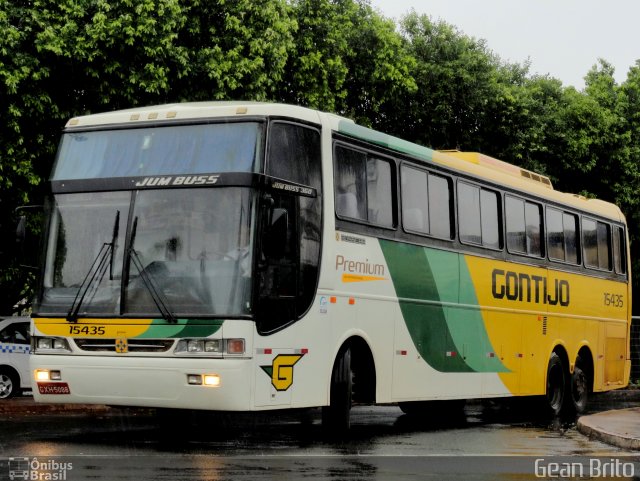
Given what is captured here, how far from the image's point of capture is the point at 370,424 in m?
17.1

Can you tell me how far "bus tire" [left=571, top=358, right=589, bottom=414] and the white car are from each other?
32.9ft

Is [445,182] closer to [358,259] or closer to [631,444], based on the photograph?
Answer: [358,259]

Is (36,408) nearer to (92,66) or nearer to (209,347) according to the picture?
(92,66)

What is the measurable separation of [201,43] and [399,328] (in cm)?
1221

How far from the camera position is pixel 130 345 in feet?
40.2

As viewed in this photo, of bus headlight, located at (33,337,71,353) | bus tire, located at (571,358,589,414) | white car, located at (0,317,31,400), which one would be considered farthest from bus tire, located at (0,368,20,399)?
bus headlight, located at (33,337,71,353)

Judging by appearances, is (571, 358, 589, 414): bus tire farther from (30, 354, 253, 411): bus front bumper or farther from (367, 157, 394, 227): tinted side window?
(30, 354, 253, 411): bus front bumper

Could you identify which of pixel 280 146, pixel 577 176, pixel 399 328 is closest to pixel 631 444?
pixel 399 328

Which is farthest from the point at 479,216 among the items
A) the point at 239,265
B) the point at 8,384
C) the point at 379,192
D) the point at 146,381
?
the point at 8,384

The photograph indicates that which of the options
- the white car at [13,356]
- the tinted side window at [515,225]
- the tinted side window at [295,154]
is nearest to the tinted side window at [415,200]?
the tinted side window at [295,154]

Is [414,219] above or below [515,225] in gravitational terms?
below

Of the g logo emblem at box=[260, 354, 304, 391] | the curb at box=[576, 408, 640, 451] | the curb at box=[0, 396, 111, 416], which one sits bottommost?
the curb at box=[576, 408, 640, 451]

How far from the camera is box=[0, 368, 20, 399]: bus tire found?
22656 millimetres

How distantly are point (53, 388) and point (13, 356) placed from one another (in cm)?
1064
